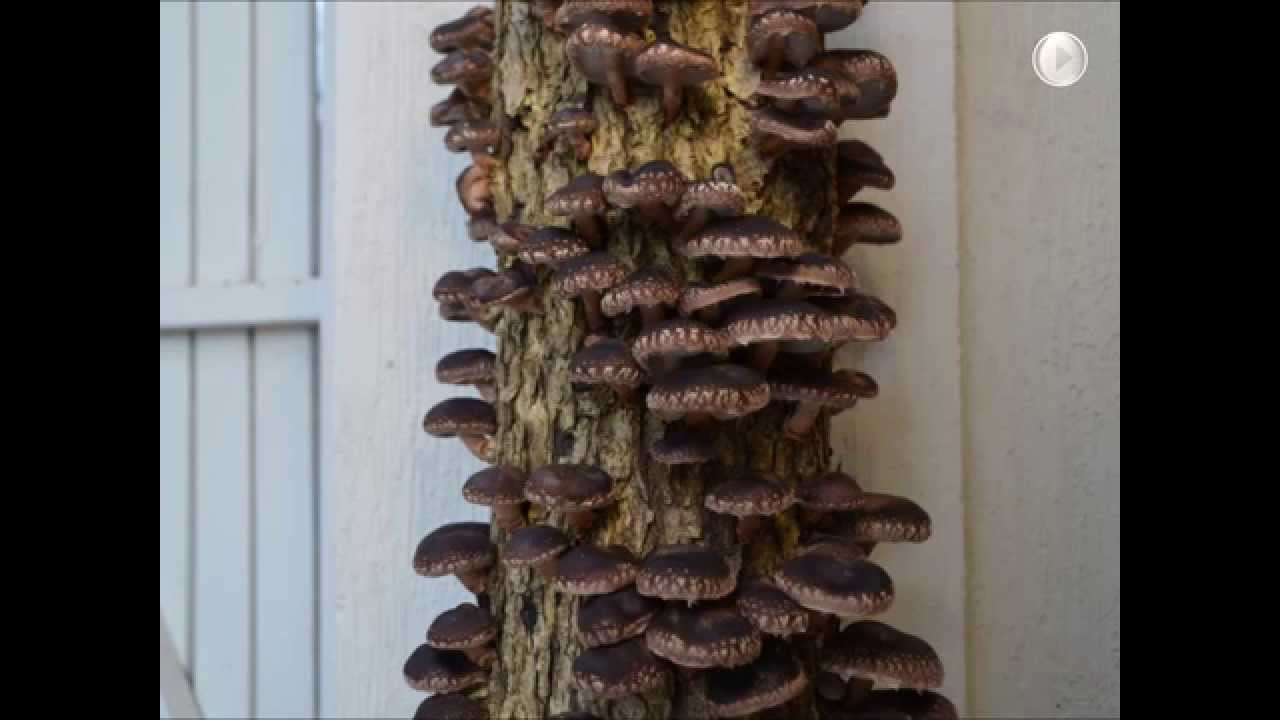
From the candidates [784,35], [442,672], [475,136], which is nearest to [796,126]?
[784,35]

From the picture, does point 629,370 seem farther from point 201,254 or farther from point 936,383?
point 201,254

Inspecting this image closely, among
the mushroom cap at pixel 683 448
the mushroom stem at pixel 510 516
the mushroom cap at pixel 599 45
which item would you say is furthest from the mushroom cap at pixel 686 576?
the mushroom cap at pixel 599 45

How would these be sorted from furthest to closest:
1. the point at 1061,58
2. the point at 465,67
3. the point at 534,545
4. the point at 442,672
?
the point at 1061,58 → the point at 465,67 → the point at 442,672 → the point at 534,545

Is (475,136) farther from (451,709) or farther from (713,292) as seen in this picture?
(451,709)

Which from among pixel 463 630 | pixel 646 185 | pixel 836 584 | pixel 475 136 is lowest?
pixel 463 630

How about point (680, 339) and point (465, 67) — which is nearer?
point (680, 339)
